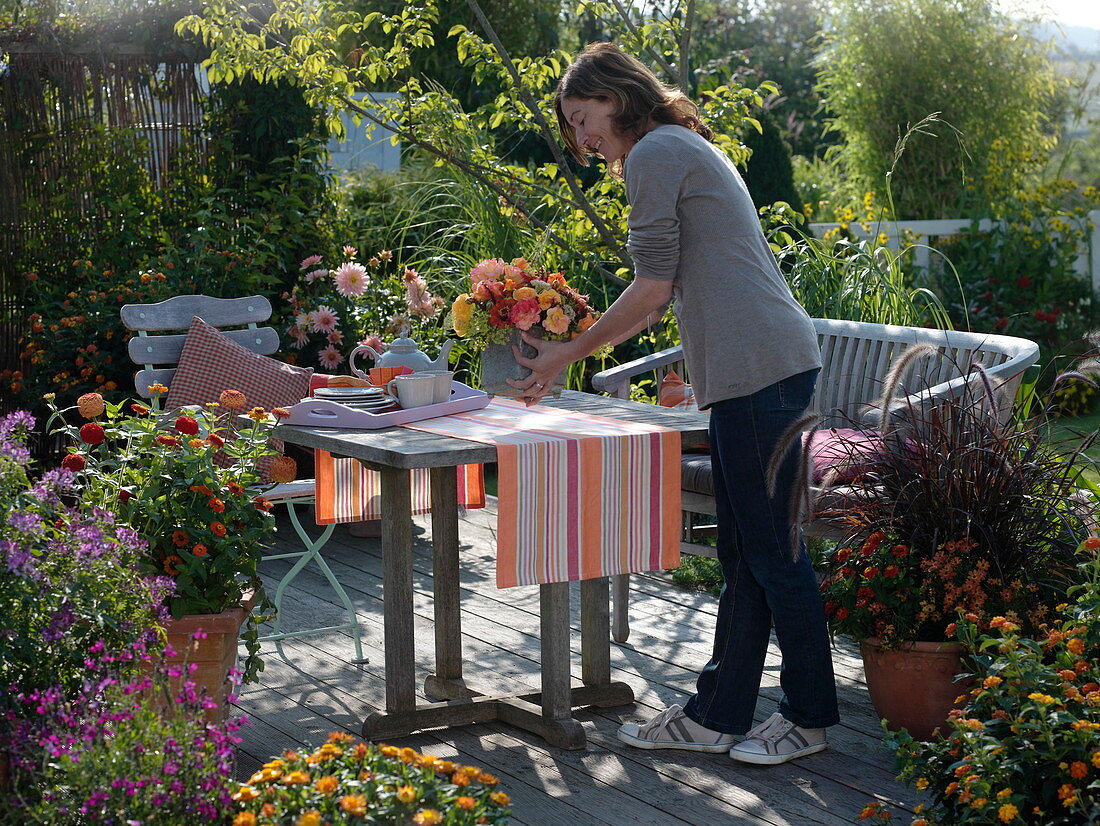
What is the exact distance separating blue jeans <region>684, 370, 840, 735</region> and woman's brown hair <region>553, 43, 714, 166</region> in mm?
651

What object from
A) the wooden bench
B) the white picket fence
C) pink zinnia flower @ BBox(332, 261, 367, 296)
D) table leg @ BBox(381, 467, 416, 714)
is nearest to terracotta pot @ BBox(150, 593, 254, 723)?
table leg @ BBox(381, 467, 416, 714)

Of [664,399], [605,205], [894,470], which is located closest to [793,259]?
[605,205]

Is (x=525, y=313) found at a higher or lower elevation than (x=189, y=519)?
higher

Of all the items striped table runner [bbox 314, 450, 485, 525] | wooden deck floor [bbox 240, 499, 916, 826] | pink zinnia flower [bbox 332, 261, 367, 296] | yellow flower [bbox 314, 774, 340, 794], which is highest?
pink zinnia flower [bbox 332, 261, 367, 296]

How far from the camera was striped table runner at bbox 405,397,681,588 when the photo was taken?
9.12 feet

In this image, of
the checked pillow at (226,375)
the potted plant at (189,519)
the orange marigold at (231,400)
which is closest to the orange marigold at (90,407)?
the potted plant at (189,519)

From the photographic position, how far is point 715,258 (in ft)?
8.90

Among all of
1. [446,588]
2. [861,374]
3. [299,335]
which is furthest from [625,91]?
[299,335]

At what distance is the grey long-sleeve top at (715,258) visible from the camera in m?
2.68

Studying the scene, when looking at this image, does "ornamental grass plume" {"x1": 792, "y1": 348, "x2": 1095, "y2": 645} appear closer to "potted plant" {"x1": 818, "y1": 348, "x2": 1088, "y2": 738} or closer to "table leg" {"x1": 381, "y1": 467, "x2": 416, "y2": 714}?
"potted plant" {"x1": 818, "y1": 348, "x2": 1088, "y2": 738}

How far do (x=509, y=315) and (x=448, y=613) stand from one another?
90 cm

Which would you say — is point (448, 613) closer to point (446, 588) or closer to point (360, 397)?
point (446, 588)

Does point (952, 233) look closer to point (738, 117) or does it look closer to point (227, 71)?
point (738, 117)

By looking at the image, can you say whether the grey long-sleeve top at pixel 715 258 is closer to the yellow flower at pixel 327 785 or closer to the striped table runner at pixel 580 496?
the striped table runner at pixel 580 496
